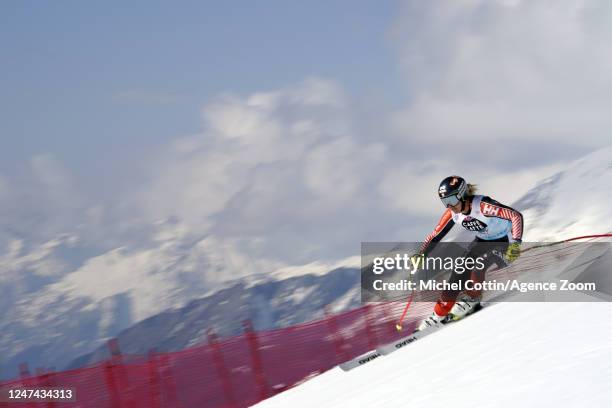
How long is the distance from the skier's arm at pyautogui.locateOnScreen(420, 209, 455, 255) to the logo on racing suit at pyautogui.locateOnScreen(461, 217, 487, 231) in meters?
0.24

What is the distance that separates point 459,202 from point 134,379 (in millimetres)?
4932

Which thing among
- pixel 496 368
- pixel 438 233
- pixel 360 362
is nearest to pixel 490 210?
pixel 438 233

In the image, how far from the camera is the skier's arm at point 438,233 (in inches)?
382

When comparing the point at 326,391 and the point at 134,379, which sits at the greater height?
the point at 134,379

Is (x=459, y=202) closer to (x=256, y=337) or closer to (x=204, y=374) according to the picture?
(x=256, y=337)

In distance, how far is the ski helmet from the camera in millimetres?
9188

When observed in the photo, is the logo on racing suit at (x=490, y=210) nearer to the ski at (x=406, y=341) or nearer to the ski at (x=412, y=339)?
the ski at (x=412, y=339)

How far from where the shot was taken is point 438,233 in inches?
383

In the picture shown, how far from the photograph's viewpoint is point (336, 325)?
463 inches

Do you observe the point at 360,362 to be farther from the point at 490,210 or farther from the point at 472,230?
the point at 490,210

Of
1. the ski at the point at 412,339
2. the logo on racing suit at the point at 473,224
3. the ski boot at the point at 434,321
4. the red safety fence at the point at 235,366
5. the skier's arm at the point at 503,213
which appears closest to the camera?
the skier's arm at the point at 503,213

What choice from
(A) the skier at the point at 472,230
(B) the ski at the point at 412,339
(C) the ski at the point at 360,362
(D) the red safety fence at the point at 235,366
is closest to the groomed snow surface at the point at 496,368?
(C) the ski at the point at 360,362

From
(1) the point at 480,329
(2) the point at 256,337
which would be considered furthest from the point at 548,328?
(2) the point at 256,337

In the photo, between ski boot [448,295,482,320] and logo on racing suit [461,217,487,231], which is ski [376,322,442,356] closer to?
ski boot [448,295,482,320]
